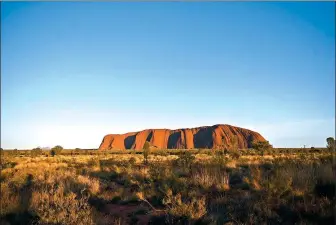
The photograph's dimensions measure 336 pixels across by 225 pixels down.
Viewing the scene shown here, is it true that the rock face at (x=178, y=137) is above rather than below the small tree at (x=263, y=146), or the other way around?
above

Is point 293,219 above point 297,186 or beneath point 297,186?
beneath

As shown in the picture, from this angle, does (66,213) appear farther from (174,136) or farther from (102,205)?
(174,136)

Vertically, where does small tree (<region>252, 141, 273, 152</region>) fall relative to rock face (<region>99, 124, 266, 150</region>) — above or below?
below

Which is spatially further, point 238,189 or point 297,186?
point 238,189

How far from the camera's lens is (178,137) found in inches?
5684

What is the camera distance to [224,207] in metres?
8.38

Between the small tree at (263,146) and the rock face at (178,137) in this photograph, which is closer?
the small tree at (263,146)

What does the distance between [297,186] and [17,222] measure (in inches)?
326

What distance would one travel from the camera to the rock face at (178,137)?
128375mm

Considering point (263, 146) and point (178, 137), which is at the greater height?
point (178, 137)

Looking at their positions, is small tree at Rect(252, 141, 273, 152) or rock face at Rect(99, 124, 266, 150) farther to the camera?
rock face at Rect(99, 124, 266, 150)

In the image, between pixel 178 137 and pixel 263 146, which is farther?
pixel 178 137

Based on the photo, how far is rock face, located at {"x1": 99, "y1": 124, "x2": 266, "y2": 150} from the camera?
5054 inches

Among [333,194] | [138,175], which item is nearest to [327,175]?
[333,194]
